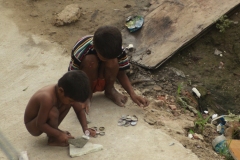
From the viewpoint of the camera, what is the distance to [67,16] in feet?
17.4

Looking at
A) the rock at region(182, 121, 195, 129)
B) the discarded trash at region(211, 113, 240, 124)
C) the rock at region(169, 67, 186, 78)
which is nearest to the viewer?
the rock at region(182, 121, 195, 129)

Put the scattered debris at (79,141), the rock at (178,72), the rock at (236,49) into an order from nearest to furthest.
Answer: the scattered debris at (79,141) < the rock at (178,72) < the rock at (236,49)

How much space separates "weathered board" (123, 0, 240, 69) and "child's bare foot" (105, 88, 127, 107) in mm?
689

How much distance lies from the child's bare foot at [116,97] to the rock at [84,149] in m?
0.71

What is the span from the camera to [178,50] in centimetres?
474

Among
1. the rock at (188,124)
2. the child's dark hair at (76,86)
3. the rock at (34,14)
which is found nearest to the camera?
the child's dark hair at (76,86)

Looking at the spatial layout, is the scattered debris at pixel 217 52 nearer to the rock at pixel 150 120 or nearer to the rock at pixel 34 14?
the rock at pixel 150 120

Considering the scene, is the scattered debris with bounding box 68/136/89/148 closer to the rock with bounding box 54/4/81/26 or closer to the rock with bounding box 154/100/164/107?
the rock with bounding box 154/100/164/107

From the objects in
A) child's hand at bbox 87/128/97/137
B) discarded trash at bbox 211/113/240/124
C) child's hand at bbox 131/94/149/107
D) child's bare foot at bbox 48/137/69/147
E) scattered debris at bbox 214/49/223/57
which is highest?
child's bare foot at bbox 48/137/69/147

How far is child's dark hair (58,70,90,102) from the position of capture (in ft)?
9.82

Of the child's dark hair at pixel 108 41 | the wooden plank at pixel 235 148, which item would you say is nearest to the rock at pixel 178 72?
the wooden plank at pixel 235 148

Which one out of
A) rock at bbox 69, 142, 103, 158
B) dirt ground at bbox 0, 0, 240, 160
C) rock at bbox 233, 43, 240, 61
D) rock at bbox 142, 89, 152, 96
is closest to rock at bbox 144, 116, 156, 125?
dirt ground at bbox 0, 0, 240, 160

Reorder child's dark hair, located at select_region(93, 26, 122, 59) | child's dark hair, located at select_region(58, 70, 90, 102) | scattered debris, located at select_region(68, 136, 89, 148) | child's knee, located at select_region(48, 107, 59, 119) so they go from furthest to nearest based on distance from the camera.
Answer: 1. child's dark hair, located at select_region(93, 26, 122, 59)
2. scattered debris, located at select_region(68, 136, 89, 148)
3. child's knee, located at select_region(48, 107, 59, 119)
4. child's dark hair, located at select_region(58, 70, 90, 102)

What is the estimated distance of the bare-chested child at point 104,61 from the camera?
3416 millimetres
